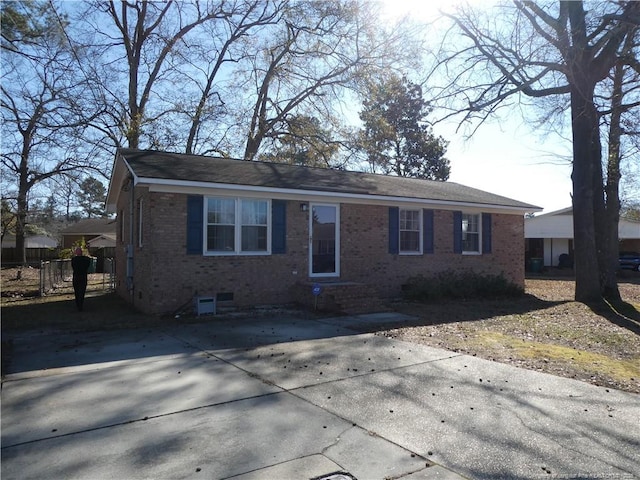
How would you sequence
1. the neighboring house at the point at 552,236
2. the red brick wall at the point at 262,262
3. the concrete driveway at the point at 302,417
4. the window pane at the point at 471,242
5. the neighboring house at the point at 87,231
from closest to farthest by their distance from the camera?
the concrete driveway at the point at 302,417 < the red brick wall at the point at 262,262 < the window pane at the point at 471,242 < the neighboring house at the point at 552,236 < the neighboring house at the point at 87,231

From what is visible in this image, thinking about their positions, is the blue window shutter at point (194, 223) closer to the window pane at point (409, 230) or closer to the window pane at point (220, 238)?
the window pane at point (220, 238)

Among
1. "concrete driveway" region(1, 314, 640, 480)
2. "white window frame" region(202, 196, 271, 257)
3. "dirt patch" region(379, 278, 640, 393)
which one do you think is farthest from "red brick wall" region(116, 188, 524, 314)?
"concrete driveway" region(1, 314, 640, 480)

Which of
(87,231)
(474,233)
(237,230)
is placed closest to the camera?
(237,230)

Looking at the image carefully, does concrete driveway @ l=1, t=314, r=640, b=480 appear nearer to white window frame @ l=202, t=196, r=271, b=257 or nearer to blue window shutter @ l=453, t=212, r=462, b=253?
white window frame @ l=202, t=196, r=271, b=257

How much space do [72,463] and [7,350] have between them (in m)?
4.98

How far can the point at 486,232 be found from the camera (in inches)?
671

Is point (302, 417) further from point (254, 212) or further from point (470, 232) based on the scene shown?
point (470, 232)

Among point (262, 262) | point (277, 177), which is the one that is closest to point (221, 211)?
point (262, 262)

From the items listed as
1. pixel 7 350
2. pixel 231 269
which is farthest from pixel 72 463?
pixel 231 269

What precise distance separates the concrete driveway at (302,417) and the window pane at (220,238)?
4.43 m

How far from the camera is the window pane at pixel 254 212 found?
12.2 metres

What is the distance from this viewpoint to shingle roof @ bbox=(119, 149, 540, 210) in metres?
11.6

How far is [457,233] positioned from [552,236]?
24.3 m

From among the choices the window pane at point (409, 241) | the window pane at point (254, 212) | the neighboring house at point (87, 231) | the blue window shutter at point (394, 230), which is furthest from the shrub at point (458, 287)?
the neighboring house at point (87, 231)
